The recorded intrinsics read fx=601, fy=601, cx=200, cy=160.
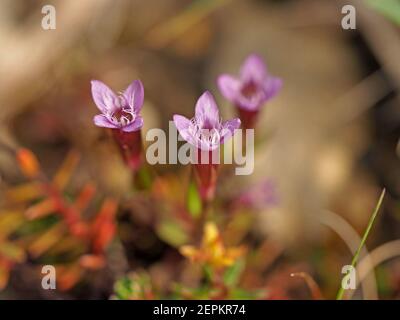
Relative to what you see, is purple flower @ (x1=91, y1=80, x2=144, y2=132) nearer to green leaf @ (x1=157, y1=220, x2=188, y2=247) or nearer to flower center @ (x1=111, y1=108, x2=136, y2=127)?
flower center @ (x1=111, y1=108, x2=136, y2=127)

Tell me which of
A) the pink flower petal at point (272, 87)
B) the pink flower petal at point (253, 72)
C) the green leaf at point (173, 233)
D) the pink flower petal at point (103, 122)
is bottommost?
the green leaf at point (173, 233)

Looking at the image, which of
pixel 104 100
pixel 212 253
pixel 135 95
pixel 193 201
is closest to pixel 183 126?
pixel 135 95

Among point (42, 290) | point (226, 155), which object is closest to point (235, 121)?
point (226, 155)

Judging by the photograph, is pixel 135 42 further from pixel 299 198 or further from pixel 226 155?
pixel 299 198

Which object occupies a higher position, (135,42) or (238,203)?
(135,42)

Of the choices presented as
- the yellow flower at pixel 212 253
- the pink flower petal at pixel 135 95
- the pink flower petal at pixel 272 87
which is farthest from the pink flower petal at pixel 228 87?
the yellow flower at pixel 212 253

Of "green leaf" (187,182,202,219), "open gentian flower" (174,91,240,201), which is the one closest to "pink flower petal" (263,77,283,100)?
"open gentian flower" (174,91,240,201)

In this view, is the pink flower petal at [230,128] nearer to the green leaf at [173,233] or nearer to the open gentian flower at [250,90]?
the open gentian flower at [250,90]
